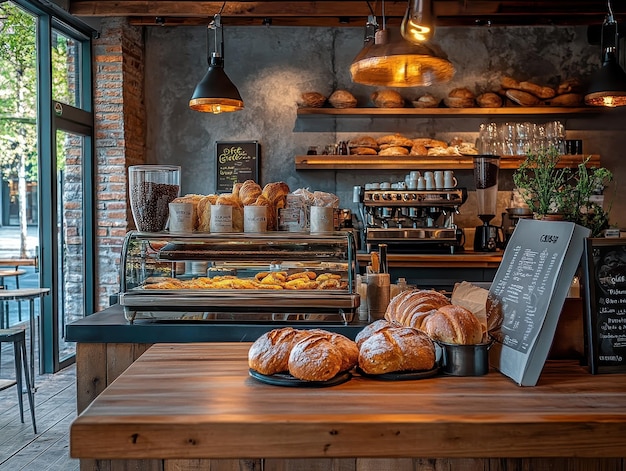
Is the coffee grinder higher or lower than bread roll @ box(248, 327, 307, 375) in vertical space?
higher

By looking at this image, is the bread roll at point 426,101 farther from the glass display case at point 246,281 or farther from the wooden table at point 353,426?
the wooden table at point 353,426

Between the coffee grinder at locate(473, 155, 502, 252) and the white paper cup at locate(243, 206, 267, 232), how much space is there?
134 inches

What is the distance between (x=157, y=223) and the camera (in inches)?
103

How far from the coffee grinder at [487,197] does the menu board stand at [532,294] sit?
3955 mm

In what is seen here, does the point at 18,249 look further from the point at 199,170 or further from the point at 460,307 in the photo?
the point at 460,307

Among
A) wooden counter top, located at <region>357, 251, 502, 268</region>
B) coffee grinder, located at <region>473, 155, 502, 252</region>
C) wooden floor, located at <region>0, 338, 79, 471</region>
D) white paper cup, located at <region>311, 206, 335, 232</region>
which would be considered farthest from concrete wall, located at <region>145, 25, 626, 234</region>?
white paper cup, located at <region>311, 206, 335, 232</region>

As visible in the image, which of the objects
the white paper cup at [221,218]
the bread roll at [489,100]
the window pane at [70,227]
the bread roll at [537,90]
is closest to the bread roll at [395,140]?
the bread roll at [489,100]

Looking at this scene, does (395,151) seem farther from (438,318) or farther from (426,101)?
(438,318)

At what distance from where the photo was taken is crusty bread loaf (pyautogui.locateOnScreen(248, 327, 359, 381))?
1.55 meters

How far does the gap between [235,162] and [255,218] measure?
3.93 metres

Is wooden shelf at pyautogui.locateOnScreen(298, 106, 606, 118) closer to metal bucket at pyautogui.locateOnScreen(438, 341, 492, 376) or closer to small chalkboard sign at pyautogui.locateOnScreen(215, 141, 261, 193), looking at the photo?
small chalkboard sign at pyautogui.locateOnScreen(215, 141, 261, 193)

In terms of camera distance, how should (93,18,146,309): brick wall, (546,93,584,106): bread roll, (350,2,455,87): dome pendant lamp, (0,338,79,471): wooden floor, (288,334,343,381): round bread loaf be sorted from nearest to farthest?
(288,334,343,381): round bread loaf → (350,2,455,87): dome pendant lamp → (0,338,79,471): wooden floor → (93,18,146,309): brick wall → (546,93,584,106): bread roll

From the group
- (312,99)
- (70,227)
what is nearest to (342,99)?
(312,99)

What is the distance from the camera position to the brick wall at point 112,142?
233 inches
